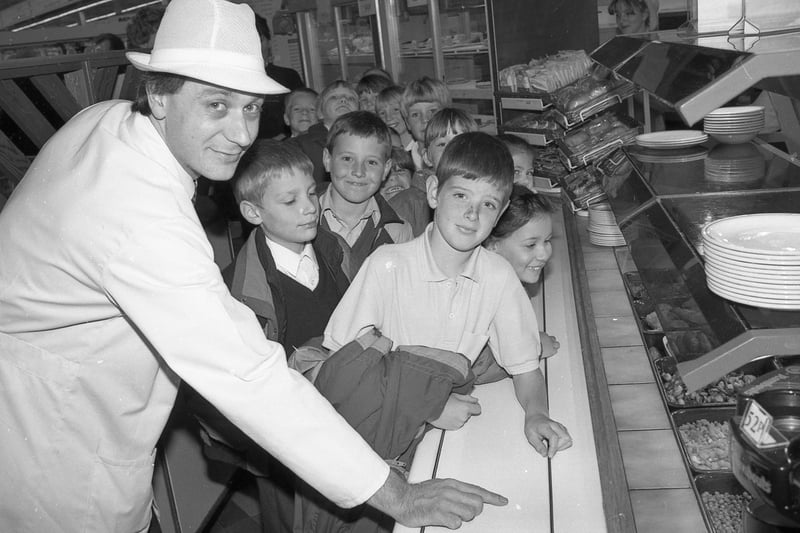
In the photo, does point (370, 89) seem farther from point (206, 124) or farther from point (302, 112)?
point (206, 124)

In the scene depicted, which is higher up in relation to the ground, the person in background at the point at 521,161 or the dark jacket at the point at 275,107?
the dark jacket at the point at 275,107

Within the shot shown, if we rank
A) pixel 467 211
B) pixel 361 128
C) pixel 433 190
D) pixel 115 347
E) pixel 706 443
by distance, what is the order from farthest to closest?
pixel 361 128 < pixel 433 190 < pixel 467 211 < pixel 706 443 < pixel 115 347

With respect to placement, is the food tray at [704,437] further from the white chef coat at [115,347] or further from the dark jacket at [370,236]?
the dark jacket at [370,236]

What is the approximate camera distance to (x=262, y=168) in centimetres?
251

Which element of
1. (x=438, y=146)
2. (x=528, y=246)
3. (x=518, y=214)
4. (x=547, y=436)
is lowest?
(x=547, y=436)

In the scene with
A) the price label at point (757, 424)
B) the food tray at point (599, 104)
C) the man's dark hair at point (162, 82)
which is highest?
the man's dark hair at point (162, 82)

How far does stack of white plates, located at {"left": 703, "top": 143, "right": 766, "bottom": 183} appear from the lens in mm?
2256

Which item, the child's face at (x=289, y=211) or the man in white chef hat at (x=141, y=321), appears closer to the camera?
the man in white chef hat at (x=141, y=321)

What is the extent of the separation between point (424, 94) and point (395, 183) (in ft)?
2.85

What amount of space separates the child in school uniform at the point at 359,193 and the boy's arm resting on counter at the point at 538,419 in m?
0.92

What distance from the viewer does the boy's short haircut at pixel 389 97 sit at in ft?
14.7

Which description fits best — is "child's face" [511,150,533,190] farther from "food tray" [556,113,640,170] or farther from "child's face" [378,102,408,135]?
"child's face" [378,102,408,135]

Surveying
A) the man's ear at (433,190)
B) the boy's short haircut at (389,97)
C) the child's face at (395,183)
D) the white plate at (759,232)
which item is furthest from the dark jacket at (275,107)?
the white plate at (759,232)

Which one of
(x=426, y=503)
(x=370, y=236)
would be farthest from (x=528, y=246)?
(x=426, y=503)
